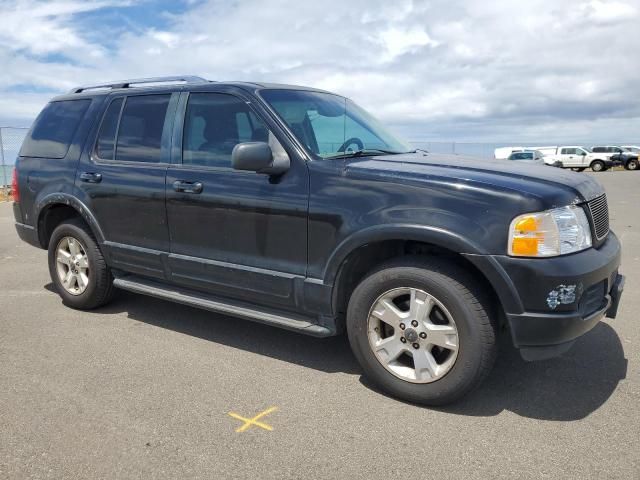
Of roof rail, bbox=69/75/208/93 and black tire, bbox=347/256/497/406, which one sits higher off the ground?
roof rail, bbox=69/75/208/93

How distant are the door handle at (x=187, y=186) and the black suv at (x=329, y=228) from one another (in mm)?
14

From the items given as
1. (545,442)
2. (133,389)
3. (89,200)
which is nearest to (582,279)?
(545,442)

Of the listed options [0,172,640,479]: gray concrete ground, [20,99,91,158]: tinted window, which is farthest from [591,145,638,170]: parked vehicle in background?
[20,99,91,158]: tinted window

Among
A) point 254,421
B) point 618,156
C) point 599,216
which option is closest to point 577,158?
point 618,156

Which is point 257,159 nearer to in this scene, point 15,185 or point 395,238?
point 395,238

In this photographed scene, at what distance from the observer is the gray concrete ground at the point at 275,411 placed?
2.71 meters

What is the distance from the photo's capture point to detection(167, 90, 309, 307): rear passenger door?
12.1 ft

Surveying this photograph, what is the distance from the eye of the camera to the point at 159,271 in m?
4.44

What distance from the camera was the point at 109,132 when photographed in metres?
4.77

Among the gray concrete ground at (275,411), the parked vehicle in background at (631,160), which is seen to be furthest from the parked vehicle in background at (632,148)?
the gray concrete ground at (275,411)

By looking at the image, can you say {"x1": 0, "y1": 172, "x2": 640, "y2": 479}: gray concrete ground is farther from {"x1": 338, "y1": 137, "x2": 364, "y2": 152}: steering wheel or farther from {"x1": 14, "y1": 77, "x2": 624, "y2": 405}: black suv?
{"x1": 338, "y1": 137, "x2": 364, "y2": 152}: steering wheel

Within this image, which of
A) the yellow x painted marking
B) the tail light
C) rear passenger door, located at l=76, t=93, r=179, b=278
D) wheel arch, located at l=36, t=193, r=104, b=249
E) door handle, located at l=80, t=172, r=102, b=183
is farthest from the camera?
the tail light

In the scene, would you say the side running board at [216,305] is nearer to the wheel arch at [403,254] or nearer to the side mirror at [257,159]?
the wheel arch at [403,254]

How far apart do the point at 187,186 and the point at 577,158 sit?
4397cm
